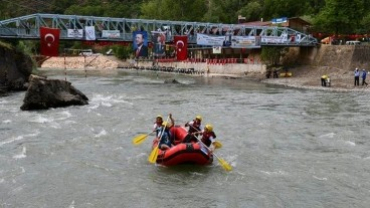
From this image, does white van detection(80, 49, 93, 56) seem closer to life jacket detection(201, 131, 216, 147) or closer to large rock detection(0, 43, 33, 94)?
large rock detection(0, 43, 33, 94)

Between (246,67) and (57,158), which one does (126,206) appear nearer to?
(57,158)

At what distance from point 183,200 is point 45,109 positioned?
22.3 metres

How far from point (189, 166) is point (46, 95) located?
63.5 ft

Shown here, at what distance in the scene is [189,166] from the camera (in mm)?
19906

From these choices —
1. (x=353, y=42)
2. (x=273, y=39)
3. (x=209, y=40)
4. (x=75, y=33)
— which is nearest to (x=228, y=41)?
(x=209, y=40)

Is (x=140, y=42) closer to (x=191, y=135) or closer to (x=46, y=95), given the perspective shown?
(x=46, y=95)

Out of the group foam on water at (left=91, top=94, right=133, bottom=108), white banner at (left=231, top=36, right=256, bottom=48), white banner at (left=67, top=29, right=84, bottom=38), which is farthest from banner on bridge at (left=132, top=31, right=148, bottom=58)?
white banner at (left=231, top=36, right=256, bottom=48)

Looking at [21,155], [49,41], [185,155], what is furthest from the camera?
[49,41]

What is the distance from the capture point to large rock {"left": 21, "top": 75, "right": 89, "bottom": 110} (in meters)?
34.7

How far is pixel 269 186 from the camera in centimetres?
1753

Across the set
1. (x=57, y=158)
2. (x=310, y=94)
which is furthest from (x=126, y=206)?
(x=310, y=94)

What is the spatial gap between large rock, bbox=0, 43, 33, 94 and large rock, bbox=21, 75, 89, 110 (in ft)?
46.6

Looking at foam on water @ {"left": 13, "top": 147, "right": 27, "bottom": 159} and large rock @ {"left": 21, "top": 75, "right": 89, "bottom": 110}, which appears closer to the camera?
foam on water @ {"left": 13, "top": 147, "right": 27, "bottom": 159}

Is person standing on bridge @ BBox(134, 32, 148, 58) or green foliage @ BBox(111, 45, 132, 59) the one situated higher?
person standing on bridge @ BBox(134, 32, 148, 58)
